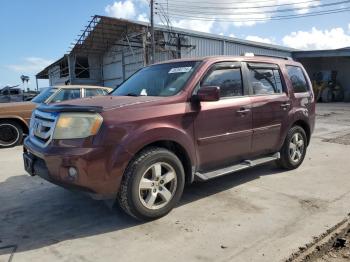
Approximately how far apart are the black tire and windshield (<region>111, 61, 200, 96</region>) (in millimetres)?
5278

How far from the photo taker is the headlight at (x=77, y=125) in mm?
3836

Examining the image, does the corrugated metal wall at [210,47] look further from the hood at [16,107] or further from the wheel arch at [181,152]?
the wheel arch at [181,152]

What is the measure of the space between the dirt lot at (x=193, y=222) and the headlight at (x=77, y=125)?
1.05 m

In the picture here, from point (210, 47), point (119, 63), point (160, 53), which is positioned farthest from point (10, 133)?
point (119, 63)

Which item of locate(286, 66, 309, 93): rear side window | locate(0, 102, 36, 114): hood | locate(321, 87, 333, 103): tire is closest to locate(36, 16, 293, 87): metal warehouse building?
locate(321, 87, 333, 103): tire

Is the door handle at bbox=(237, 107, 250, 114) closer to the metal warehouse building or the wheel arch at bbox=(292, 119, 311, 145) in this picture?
the wheel arch at bbox=(292, 119, 311, 145)

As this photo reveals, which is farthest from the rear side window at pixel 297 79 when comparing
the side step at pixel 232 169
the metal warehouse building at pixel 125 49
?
the metal warehouse building at pixel 125 49

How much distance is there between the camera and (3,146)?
9.70m

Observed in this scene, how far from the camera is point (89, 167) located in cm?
376

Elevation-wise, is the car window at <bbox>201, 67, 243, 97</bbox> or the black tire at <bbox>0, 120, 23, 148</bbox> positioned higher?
the car window at <bbox>201, 67, 243, 97</bbox>

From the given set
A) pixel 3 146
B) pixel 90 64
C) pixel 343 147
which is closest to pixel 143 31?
pixel 90 64

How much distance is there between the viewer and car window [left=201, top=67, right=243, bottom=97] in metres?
4.95

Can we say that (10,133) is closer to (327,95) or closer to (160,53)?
(160,53)

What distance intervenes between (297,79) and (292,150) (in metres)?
1.24
